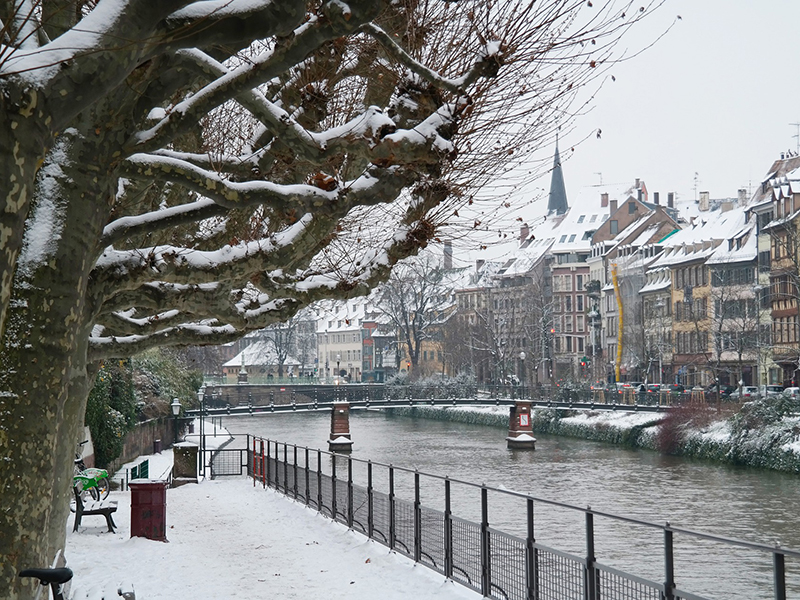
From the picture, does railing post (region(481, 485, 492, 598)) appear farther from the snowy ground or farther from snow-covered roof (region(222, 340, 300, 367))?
snow-covered roof (region(222, 340, 300, 367))

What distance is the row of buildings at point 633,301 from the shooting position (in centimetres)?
6600

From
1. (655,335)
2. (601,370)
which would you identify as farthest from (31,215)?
(601,370)

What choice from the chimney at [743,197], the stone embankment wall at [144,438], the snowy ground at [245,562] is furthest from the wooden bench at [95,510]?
the chimney at [743,197]

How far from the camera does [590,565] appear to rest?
9.34 m

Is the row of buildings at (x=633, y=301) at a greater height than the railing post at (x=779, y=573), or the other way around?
the row of buildings at (x=633, y=301)

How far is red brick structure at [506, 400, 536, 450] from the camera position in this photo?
53219 mm

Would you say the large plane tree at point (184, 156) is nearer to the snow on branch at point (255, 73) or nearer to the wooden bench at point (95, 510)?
the snow on branch at point (255, 73)

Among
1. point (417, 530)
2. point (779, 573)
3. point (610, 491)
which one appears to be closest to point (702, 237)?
point (610, 491)

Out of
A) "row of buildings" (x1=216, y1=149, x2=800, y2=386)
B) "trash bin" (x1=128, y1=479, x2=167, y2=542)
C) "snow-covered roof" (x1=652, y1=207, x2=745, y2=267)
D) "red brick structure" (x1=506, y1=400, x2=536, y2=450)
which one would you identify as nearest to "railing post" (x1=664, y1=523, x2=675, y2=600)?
"trash bin" (x1=128, y1=479, x2=167, y2=542)

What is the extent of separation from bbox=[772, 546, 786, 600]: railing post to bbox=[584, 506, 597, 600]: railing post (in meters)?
2.32

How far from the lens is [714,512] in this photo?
30.0 meters

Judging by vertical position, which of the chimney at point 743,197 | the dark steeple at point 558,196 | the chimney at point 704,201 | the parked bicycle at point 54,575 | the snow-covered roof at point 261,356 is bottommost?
the parked bicycle at point 54,575

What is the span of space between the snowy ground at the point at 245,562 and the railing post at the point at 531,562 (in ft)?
3.36

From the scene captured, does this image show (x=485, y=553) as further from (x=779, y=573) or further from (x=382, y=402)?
(x=382, y=402)
